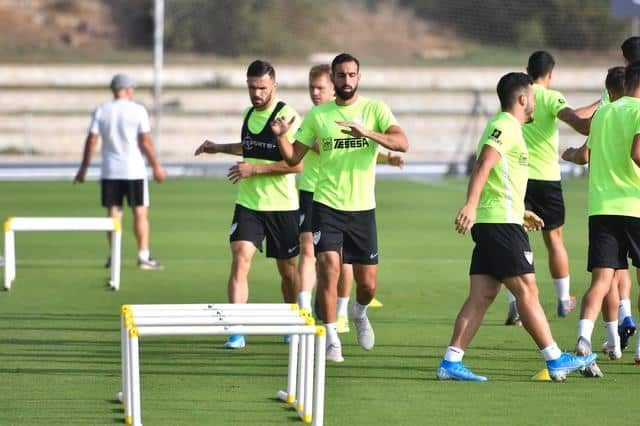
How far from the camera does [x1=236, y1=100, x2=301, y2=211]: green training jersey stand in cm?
1041

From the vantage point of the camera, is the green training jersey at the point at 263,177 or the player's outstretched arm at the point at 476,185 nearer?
the player's outstretched arm at the point at 476,185

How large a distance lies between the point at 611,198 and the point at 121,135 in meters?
7.30

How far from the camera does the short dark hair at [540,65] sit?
35.8ft

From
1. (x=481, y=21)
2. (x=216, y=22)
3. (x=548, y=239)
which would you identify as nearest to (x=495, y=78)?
(x=481, y=21)

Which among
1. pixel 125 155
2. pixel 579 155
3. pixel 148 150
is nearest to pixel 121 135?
pixel 125 155

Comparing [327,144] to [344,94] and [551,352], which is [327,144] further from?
[551,352]

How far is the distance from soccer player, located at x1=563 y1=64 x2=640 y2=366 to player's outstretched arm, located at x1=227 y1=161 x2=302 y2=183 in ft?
7.79

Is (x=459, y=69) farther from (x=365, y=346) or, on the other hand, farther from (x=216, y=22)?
(x=365, y=346)

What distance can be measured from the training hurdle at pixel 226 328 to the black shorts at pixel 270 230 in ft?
8.55

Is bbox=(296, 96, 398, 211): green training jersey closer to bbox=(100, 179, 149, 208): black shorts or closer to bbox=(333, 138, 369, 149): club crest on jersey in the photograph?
bbox=(333, 138, 369, 149): club crest on jersey

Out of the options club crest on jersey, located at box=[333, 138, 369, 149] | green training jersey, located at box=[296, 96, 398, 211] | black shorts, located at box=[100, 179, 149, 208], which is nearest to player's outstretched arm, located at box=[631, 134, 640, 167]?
green training jersey, located at box=[296, 96, 398, 211]

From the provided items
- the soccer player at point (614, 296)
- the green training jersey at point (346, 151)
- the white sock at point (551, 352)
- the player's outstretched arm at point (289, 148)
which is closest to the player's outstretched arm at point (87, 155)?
the player's outstretched arm at point (289, 148)

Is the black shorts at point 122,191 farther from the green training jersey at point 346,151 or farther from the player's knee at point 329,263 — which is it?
the player's knee at point 329,263

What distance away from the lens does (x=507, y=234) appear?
28.8 feet
